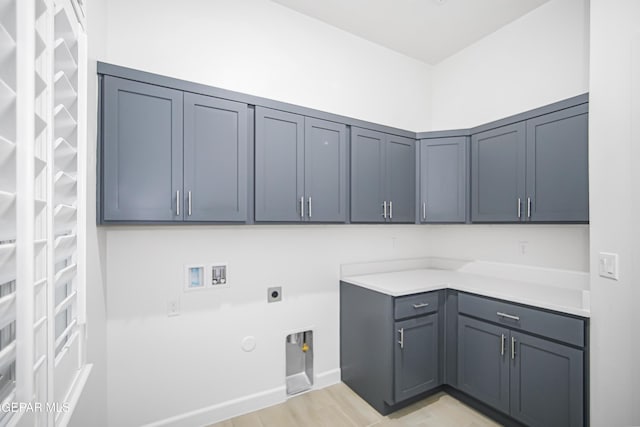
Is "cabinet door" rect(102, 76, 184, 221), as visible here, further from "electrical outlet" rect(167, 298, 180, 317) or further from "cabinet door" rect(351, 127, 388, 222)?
"cabinet door" rect(351, 127, 388, 222)

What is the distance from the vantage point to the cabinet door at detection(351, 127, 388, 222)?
229 cm

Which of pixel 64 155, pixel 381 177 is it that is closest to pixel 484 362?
pixel 381 177

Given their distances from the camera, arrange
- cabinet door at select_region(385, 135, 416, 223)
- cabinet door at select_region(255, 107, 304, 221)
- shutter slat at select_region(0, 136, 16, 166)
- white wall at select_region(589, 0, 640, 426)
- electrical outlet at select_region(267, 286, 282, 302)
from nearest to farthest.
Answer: shutter slat at select_region(0, 136, 16, 166), white wall at select_region(589, 0, 640, 426), cabinet door at select_region(255, 107, 304, 221), electrical outlet at select_region(267, 286, 282, 302), cabinet door at select_region(385, 135, 416, 223)

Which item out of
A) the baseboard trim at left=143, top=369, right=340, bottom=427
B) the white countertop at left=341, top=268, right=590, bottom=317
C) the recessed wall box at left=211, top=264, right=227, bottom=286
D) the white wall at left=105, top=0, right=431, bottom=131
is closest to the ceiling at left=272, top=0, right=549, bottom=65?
the white wall at left=105, top=0, right=431, bottom=131

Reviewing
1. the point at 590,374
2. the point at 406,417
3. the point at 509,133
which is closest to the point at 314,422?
the point at 406,417

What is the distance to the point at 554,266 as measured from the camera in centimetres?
221

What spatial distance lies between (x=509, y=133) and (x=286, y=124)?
171 cm

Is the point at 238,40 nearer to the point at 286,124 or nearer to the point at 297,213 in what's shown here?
the point at 286,124

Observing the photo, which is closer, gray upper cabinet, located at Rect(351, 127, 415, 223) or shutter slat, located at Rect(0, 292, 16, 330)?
shutter slat, located at Rect(0, 292, 16, 330)

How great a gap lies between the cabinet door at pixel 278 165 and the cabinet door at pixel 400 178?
0.84 m

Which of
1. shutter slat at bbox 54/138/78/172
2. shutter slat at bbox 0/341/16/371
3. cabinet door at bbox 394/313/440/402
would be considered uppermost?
shutter slat at bbox 54/138/78/172

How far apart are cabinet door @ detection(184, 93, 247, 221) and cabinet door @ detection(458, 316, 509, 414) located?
1.89 m

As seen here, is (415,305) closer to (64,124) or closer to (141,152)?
(141,152)

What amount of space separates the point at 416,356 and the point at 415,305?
39 centimetres
